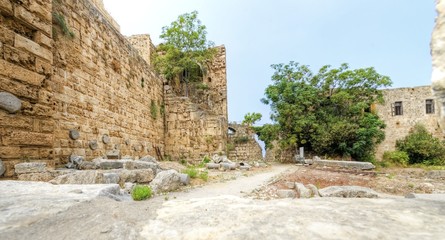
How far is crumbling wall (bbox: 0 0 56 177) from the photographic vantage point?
12.0ft

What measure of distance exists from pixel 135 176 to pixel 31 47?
303 cm

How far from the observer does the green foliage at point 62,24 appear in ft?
19.2

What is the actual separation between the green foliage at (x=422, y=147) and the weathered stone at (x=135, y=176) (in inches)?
862

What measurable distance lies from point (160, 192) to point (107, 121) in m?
4.68

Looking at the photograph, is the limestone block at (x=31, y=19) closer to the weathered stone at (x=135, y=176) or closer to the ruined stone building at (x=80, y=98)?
the ruined stone building at (x=80, y=98)

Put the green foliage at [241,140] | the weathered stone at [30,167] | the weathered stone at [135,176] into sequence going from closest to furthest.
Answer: the weathered stone at [30,167] → the weathered stone at [135,176] → the green foliage at [241,140]

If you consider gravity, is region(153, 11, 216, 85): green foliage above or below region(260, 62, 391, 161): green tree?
above

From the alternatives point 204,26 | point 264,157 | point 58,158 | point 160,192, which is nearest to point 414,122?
point 264,157

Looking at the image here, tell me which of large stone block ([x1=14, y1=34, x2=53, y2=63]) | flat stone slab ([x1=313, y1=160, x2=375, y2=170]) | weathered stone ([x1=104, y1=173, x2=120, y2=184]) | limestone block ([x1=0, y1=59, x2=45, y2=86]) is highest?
large stone block ([x1=14, y1=34, x2=53, y2=63])

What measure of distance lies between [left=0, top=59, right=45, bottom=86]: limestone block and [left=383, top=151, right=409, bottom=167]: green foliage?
2212cm

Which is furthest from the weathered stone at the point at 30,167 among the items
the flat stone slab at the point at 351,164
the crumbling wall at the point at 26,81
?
the flat stone slab at the point at 351,164

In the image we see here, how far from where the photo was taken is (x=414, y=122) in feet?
65.9

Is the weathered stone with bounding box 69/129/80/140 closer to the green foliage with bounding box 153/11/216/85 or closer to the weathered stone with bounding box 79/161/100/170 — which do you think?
the weathered stone with bounding box 79/161/100/170

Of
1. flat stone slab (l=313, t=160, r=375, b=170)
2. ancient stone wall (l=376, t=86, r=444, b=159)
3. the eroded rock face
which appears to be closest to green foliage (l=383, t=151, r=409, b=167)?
ancient stone wall (l=376, t=86, r=444, b=159)
